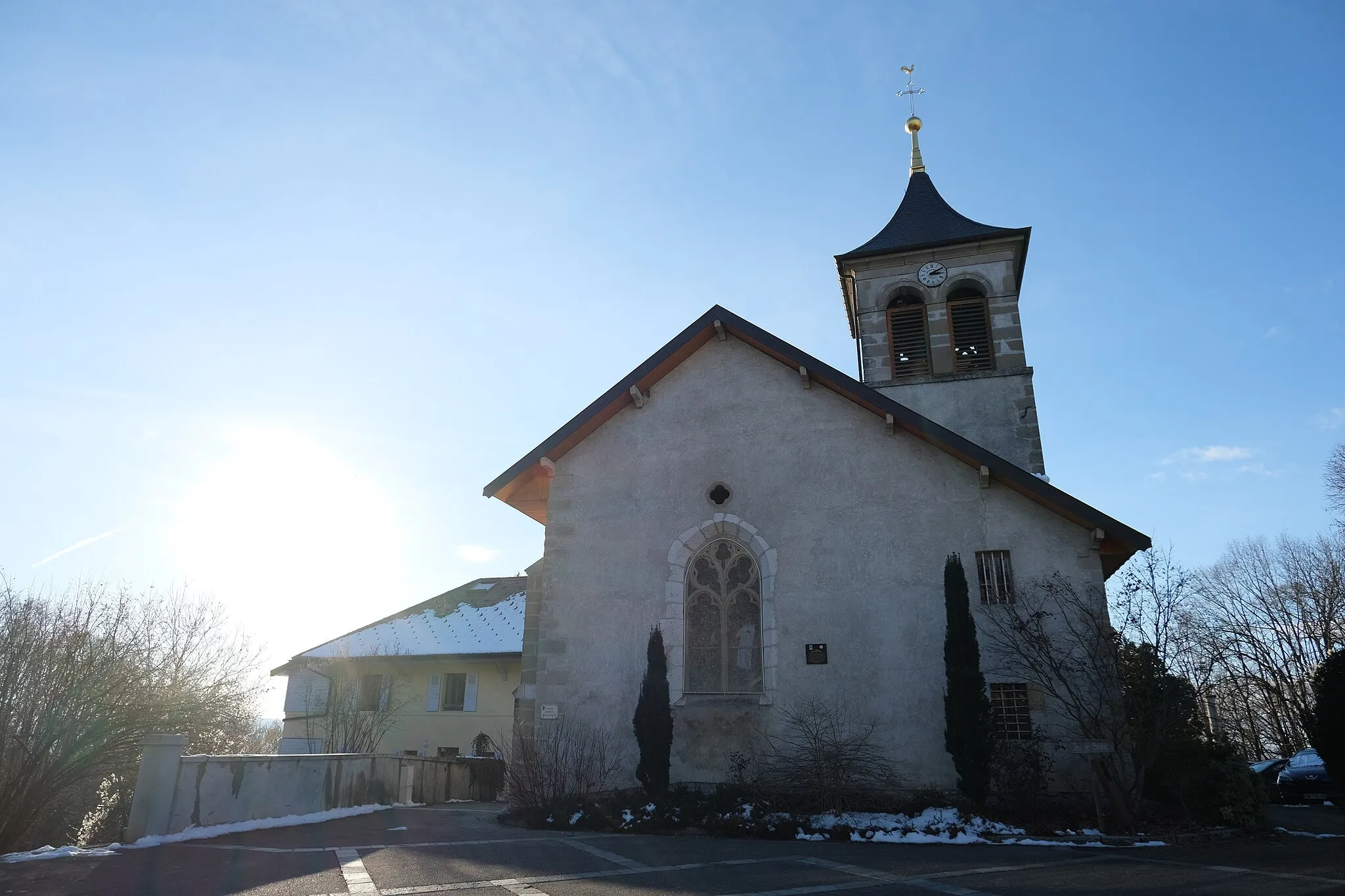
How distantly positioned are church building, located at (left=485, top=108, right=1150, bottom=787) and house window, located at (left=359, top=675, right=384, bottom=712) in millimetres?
15096

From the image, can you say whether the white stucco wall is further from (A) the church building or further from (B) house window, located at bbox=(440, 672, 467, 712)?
(B) house window, located at bbox=(440, 672, 467, 712)

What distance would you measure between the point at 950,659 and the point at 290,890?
8992mm

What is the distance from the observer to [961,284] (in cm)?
2067

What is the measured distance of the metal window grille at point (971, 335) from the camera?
19.8 metres

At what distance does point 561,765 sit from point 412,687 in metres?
17.8

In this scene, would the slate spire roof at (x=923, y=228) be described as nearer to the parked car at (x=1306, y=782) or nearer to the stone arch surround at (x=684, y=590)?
the stone arch surround at (x=684, y=590)

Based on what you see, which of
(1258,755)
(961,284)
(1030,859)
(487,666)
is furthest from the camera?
(1258,755)

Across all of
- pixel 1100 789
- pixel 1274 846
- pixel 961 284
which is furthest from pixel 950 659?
pixel 961 284

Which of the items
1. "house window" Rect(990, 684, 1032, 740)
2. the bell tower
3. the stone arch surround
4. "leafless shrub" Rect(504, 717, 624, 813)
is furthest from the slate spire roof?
"leafless shrub" Rect(504, 717, 624, 813)

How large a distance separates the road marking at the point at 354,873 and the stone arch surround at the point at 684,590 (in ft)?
19.1

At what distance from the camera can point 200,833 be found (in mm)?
10531

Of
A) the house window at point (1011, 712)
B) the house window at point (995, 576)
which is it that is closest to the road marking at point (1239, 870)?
the house window at point (1011, 712)

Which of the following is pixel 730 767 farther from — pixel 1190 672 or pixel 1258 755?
pixel 1258 755

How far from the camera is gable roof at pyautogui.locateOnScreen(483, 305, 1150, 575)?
13047 mm
